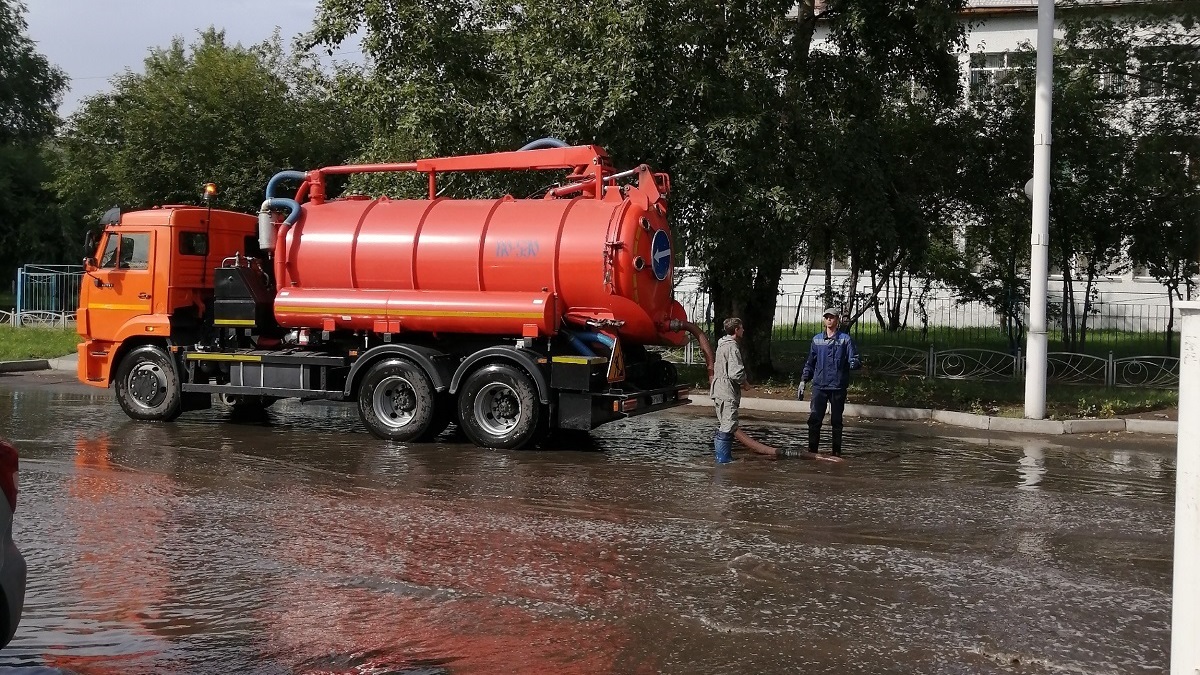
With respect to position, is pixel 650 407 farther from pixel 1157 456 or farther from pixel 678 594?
pixel 678 594

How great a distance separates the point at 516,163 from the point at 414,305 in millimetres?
2142

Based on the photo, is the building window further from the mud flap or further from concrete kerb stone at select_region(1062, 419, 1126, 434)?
the mud flap

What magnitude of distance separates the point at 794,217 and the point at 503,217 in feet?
17.2

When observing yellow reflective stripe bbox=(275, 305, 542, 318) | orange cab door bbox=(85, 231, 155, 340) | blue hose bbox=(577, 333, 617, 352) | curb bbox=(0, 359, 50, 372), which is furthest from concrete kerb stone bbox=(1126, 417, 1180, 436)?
curb bbox=(0, 359, 50, 372)

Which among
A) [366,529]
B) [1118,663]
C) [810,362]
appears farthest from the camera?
[810,362]

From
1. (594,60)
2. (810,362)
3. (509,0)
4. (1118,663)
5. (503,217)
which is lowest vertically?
(1118,663)

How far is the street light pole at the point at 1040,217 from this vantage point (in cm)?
1523

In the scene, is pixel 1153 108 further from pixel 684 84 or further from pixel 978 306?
pixel 684 84

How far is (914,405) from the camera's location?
17141 mm

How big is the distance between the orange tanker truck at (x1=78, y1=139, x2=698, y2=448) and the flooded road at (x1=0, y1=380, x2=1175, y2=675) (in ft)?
2.94

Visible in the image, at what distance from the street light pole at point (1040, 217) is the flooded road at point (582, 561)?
270cm

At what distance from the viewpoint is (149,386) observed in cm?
1493

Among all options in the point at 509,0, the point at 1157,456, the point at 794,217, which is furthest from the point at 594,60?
the point at 1157,456

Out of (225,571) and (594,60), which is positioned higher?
(594,60)
